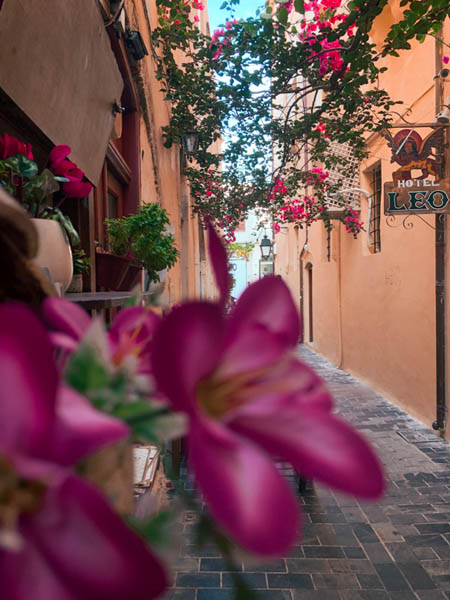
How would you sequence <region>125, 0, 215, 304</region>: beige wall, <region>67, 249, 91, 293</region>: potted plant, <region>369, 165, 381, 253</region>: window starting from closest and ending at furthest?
<region>67, 249, 91, 293</region>: potted plant < <region>125, 0, 215, 304</region>: beige wall < <region>369, 165, 381, 253</region>: window

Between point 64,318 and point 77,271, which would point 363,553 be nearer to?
point 77,271

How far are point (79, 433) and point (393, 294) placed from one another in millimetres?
7623

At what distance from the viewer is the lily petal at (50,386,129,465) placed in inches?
7.9

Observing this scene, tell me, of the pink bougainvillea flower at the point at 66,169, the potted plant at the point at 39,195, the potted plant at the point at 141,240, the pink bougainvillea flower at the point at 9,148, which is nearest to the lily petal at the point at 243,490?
the potted plant at the point at 39,195

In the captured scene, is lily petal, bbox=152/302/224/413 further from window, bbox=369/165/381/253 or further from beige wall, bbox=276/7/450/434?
window, bbox=369/165/381/253

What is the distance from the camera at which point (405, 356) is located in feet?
22.7

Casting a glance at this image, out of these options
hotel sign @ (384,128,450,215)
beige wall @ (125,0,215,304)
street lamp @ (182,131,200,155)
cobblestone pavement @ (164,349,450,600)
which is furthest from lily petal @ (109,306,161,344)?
street lamp @ (182,131,200,155)

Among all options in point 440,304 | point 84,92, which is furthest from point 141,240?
point 440,304

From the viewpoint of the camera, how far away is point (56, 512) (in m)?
0.20

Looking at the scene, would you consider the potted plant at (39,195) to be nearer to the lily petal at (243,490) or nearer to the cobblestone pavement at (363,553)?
the lily petal at (243,490)

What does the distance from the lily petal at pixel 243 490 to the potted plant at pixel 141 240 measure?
2.67m

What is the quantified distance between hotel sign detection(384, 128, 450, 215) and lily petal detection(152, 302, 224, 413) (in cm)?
554

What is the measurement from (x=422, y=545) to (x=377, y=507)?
0.69 meters

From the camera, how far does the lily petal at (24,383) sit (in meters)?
0.20
